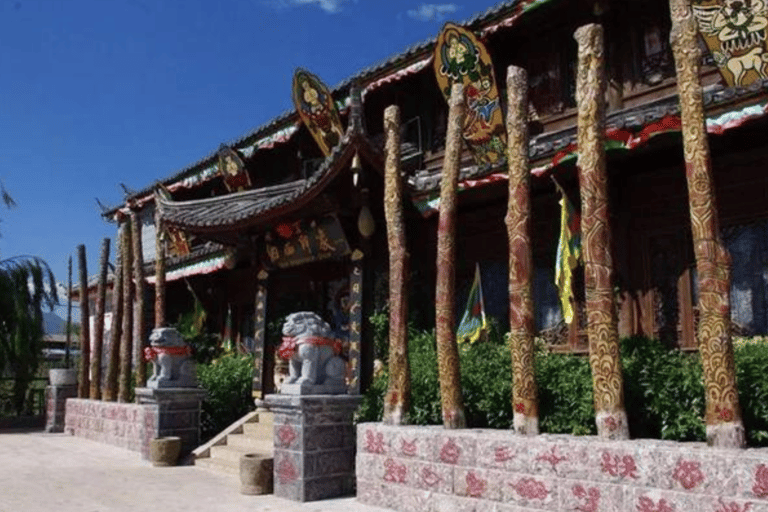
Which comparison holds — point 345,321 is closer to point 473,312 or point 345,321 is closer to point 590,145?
point 473,312

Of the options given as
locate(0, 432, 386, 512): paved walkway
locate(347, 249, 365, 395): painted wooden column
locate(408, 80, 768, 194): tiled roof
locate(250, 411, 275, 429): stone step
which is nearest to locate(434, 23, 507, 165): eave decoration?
locate(408, 80, 768, 194): tiled roof

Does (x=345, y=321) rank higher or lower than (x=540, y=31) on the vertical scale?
lower

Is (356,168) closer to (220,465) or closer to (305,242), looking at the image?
(305,242)

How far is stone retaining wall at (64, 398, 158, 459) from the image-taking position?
10680 mm

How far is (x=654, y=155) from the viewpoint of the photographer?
24.8 feet

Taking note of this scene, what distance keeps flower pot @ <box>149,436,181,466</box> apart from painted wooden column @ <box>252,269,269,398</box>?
67.3 inches

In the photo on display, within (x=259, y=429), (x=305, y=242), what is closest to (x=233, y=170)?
(x=305, y=242)

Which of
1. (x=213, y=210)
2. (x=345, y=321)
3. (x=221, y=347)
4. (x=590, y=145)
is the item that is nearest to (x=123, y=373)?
(x=221, y=347)

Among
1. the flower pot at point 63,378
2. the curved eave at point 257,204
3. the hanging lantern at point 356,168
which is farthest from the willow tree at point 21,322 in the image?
the hanging lantern at point 356,168

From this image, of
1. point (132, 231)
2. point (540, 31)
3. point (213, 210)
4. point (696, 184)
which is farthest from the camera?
point (132, 231)

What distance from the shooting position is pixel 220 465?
9.49 meters

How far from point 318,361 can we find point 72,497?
296 cm

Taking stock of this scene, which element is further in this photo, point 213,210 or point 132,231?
point 132,231

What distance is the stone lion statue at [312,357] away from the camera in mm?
7562
